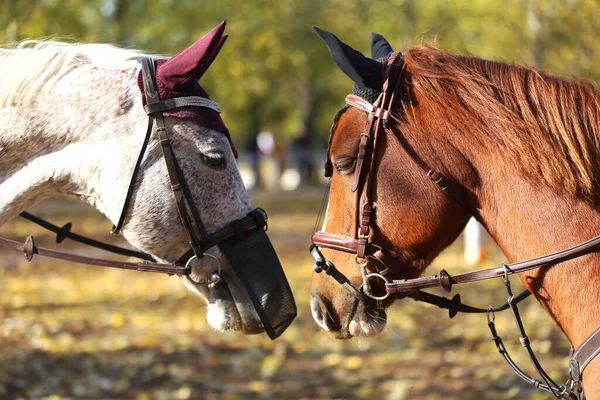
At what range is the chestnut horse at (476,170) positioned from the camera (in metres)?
2.66

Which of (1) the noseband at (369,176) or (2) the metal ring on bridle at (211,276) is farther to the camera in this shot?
(2) the metal ring on bridle at (211,276)

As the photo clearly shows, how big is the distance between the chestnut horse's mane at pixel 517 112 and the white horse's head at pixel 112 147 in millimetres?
995

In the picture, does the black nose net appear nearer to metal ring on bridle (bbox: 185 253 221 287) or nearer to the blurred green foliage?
metal ring on bridle (bbox: 185 253 221 287)

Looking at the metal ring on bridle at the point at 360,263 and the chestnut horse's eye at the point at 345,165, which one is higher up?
the chestnut horse's eye at the point at 345,165

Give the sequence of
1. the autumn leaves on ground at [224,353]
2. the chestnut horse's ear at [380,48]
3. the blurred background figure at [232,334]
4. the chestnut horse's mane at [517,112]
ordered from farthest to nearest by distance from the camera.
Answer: the blurred background figure at [232,334] → the autumn leaves on ground at [224,353] → the chestnut horse's ear at [380,48] → the chestnut horse's mane at [517,112]

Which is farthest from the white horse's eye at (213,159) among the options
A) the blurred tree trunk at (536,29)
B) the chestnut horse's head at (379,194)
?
the blurred tree trunk at (536,29)

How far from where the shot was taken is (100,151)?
10.6 feet

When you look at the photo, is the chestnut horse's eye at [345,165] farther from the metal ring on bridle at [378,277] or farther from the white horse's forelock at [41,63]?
the white horse's forelock at [41,63]

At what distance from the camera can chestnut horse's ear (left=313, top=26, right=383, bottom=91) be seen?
2805 millimetres

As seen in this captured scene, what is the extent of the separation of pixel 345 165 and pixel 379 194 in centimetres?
20

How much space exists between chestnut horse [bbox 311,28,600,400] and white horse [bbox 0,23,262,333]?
2.08 ft

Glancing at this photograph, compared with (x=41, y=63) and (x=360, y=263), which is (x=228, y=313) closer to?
(x=360, y=263)

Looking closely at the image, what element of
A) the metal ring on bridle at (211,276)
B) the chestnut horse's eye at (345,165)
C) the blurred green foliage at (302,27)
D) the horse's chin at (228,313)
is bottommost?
the blurred green foliage at (302,27)

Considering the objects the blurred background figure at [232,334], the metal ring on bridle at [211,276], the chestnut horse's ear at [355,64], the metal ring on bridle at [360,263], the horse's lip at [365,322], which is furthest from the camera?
the blurred background figure at [232,334]
